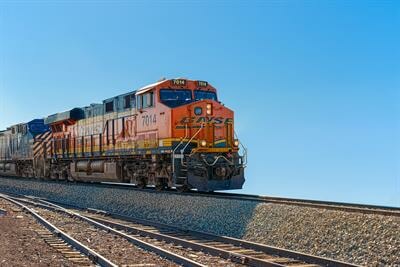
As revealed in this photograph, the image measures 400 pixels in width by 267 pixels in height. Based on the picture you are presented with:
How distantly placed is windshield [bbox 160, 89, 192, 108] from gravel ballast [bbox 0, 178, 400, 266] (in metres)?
2.92

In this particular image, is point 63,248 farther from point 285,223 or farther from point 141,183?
point 141,183

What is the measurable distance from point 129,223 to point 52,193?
10.4 meters

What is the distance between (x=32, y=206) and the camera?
1745 cm

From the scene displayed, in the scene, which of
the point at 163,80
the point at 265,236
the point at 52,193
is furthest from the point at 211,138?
the point at 52,193

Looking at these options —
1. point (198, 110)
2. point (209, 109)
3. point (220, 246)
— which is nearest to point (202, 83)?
point (209, 109)

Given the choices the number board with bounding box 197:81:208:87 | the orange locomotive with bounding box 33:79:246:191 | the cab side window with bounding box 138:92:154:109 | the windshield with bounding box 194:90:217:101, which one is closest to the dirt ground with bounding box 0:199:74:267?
the orange locomotive with bounding box 33:79:246:191

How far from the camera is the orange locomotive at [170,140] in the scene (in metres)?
14.6

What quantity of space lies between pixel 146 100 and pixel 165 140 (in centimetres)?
191

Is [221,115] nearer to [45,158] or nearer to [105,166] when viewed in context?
[105,166]

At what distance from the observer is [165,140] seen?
15023mm

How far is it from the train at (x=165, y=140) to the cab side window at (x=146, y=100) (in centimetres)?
3

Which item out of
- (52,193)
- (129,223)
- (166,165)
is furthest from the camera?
(52,193)

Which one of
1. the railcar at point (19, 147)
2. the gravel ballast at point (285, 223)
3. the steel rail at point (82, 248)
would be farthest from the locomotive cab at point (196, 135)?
the railcar at point (19, 147)

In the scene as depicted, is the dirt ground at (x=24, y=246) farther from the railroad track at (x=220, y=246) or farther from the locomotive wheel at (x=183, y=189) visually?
the locomotive wheel at (x=183, y=189)
